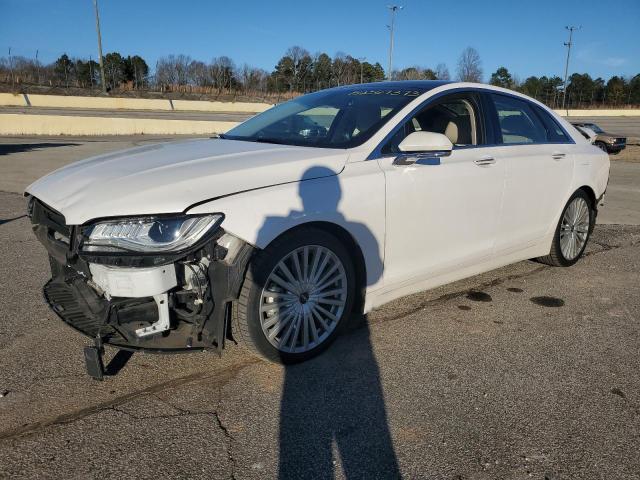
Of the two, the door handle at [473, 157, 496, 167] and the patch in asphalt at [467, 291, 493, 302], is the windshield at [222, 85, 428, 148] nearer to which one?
the door handle at [473, 157, 496, 167]

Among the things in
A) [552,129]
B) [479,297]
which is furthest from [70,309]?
[552,129]

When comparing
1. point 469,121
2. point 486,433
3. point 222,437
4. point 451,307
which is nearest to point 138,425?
point 222,437

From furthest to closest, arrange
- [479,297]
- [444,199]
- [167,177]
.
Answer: [479,297] → [444,199] → [167,177]

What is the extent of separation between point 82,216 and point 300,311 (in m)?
1.31

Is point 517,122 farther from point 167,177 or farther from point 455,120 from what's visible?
point 167,177

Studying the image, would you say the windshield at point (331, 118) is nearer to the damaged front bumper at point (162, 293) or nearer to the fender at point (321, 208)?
the fender at point (321, 208)

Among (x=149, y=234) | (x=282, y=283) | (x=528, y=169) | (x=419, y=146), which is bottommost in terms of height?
(x=282, y=283)

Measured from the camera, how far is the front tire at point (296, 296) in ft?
9.59

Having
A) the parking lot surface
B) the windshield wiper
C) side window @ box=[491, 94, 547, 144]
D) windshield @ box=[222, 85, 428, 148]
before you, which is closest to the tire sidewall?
side window @ box=[491, 94, 547, 144]

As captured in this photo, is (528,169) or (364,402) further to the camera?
(528,169)

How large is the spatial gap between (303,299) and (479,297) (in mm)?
1962

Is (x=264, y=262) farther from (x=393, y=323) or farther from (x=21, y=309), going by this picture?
(x=21, y=309)

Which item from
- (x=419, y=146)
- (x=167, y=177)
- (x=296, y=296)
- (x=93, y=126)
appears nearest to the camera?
(x=167, y=177)

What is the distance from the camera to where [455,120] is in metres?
4.17
